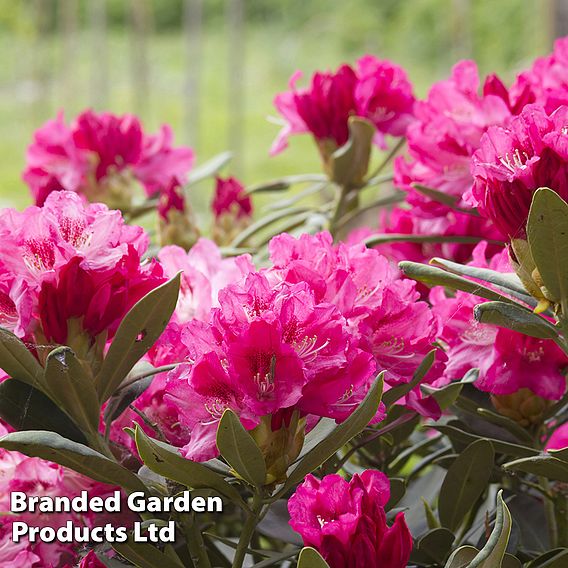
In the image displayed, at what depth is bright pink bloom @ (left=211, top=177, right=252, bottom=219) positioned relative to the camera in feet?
3.59

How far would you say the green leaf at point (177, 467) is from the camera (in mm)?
466

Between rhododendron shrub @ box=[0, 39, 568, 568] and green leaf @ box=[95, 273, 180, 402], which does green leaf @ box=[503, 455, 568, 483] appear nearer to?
rhododendron shrub @ box=[0, 39, 568, 568]

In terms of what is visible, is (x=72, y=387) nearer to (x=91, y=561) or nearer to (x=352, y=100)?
(x=91, y=561)

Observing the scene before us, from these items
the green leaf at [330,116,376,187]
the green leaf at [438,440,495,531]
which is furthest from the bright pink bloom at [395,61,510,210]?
the green leaf at [438,440,495,531]

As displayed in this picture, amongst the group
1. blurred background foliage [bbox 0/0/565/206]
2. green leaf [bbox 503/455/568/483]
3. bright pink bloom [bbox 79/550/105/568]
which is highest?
green leaf [bbox 503/455/568/483]

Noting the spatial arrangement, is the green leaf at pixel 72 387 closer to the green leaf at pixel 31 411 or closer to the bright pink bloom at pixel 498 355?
the green leaf at pixel 31 411

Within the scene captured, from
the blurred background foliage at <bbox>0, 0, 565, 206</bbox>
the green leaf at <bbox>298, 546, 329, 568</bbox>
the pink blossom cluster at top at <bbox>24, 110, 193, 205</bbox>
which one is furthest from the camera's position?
the blurred background foliage at <bbox>0, 0, 565, 206</bbox>

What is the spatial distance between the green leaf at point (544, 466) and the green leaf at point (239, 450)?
141 millimetres

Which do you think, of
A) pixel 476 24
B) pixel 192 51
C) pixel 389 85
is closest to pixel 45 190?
pixel 389 85

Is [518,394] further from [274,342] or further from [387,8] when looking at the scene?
[387,8]

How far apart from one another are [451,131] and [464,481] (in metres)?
0.27

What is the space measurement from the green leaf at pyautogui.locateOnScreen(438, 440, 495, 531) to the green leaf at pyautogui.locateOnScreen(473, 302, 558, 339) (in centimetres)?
8

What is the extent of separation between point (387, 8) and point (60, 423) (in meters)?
8.99

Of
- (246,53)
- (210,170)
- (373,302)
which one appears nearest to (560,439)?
(373,302)
